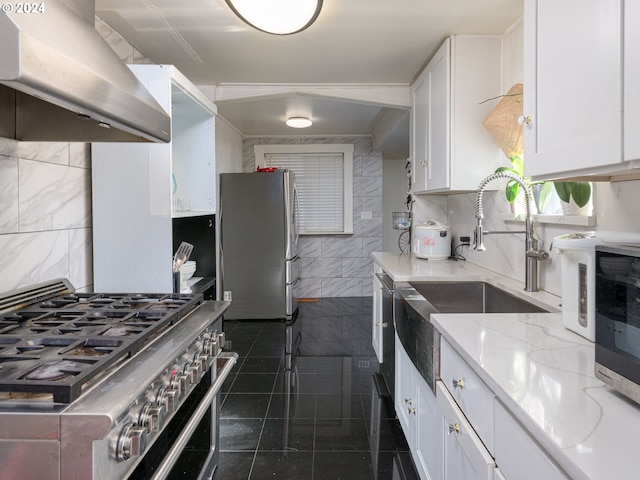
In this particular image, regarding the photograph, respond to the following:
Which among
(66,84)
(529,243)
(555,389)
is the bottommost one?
(555,389)

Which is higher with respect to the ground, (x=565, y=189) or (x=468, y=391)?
(x=565, y=189)

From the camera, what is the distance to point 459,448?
3.72 feet

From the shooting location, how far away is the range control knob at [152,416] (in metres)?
0.86

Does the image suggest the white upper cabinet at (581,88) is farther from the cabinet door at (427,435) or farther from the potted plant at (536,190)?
the cabinet door at (427,435)

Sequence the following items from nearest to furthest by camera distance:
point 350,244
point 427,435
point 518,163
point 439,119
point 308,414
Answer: point 427,435 → point 518,163 → point 308,414 → point 439,119 → point 350,244

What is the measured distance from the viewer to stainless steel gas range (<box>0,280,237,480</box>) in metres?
0.71

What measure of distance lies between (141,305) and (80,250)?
66 centimetres

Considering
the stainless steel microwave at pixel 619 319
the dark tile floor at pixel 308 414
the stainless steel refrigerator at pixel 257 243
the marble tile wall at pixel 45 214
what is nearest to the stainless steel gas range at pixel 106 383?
the marble tile wall at pixel 45 214

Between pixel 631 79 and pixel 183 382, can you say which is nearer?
pixel 631 79

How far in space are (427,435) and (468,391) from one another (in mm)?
569

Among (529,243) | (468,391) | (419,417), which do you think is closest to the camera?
(468,391)

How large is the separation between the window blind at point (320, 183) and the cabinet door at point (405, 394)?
377 cm

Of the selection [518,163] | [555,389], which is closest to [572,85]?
[555,389]

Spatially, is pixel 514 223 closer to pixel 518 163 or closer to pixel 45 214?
pixel 518 163
